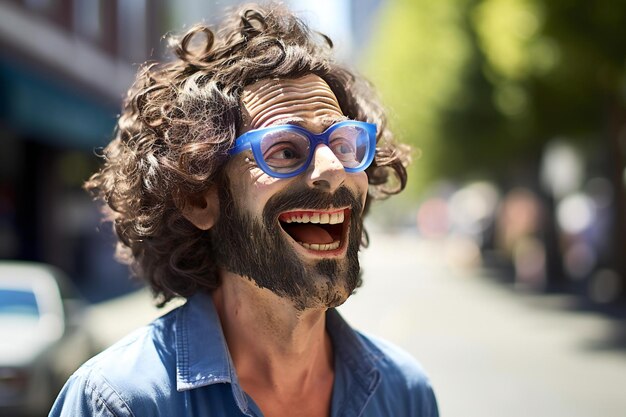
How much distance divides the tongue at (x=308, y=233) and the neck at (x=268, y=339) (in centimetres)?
15

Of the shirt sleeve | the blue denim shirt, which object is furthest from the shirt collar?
the shirt sleeve

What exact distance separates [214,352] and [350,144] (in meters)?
0.61

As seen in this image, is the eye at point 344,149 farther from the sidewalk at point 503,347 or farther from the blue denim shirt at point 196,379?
the sidewalk at point 503,347

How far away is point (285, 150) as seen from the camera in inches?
83.4

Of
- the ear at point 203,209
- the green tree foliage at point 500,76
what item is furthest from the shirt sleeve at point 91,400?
the green tree foliage at point 500,76

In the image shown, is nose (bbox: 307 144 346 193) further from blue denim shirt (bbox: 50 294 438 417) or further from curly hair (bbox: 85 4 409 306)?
blue denim shirt (bbox: 50 294 438 417)


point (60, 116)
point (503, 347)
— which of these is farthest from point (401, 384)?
point (60, 116)

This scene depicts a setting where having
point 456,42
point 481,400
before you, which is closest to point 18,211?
point 456,42

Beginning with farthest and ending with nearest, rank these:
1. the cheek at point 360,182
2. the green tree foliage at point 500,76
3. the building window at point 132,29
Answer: the building window at point 132,29, the green tree foliage at point 500,76, the cheek at point 360,182

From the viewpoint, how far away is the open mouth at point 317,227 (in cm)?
208

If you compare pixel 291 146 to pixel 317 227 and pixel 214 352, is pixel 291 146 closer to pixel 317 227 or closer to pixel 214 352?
pixel 317 227

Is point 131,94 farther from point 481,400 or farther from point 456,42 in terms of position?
point 456,42

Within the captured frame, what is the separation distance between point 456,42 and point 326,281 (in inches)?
982

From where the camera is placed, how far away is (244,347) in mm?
2211
